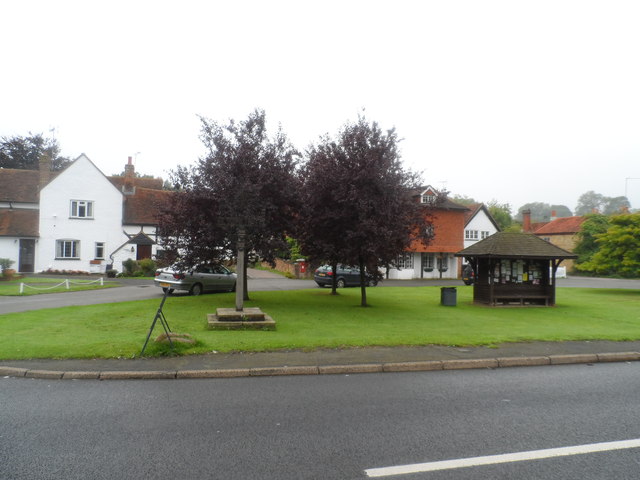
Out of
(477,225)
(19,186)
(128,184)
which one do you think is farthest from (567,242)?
(19,186)

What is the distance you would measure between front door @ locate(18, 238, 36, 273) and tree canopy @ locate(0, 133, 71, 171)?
2394 centimetres

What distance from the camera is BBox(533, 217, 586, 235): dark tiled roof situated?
2393 inches

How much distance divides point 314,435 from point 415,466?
1218mm

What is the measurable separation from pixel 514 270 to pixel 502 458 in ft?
56.9

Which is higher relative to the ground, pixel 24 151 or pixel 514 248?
pixel 24 151

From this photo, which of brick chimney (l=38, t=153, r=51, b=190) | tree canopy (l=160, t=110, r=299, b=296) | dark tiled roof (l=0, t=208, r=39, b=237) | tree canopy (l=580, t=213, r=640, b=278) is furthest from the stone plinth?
brick chimney (l=38, t=153, r=51, b=190)

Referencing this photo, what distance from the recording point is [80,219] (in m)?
35.0

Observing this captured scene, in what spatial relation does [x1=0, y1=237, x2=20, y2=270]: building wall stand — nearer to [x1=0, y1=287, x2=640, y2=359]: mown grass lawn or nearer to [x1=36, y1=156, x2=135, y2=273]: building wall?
[x1=36, y1=156, x2=135, y2=273]: building wall

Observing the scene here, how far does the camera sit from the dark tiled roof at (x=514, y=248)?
64.6 feet

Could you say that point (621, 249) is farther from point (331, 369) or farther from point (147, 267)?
point (147, 267)

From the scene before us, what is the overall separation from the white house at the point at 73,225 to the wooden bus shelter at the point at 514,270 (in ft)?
75.8

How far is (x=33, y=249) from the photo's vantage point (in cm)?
3406

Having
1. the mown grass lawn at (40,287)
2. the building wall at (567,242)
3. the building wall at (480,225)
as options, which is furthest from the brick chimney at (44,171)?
the building wall at (567,242)

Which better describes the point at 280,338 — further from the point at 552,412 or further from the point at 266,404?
the point at 552,412
